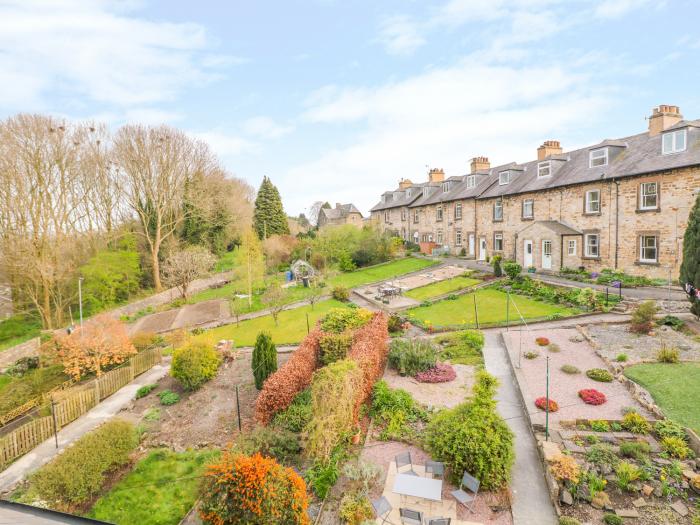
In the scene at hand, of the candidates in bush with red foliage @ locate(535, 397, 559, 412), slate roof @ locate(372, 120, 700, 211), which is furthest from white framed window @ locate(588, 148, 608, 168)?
bush with red foliage @ locate(535, 397, 559, 412)

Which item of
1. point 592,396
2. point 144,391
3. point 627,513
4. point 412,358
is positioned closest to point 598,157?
point 592,396

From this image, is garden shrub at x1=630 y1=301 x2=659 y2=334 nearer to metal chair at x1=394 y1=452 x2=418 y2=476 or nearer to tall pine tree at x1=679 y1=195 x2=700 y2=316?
tall pine tree at x1=679 y1=195 x2=700 y2=316

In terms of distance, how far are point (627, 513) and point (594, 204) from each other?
24.2 metres

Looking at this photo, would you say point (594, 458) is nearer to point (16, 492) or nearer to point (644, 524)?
point (644, 524)

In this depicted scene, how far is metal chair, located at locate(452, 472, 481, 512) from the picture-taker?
7.32 meters

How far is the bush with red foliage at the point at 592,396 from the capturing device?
36.6 feet

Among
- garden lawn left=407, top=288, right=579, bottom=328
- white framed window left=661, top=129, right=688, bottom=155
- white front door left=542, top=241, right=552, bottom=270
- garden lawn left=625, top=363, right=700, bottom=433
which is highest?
white framed window left=661, top=129, right=688, bottom=155

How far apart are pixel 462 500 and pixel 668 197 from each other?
23339 mm

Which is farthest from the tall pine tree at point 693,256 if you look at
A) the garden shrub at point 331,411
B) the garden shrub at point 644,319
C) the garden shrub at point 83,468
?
the garden shrub at point 83,468

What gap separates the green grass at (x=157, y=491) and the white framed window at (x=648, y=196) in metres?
26.4

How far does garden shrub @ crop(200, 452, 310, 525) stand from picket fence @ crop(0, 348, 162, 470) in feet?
31.6

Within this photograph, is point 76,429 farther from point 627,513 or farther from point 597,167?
point 597,167

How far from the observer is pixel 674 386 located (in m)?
11.5

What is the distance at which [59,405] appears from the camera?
14117 mm
